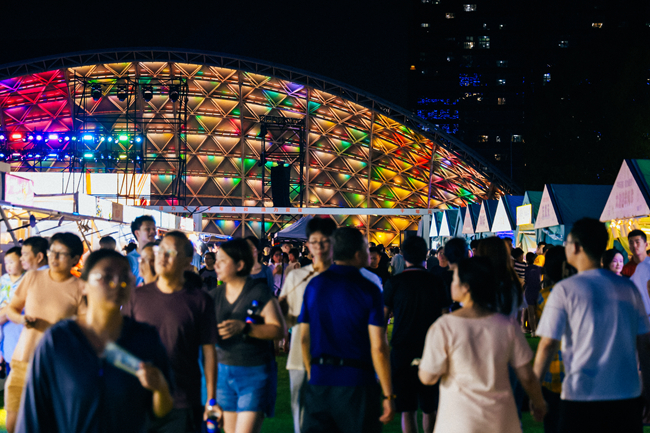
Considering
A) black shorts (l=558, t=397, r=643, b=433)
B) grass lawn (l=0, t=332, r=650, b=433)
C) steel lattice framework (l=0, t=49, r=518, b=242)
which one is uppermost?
steel lattice framework (l=0, t=49, r=518, b=242)

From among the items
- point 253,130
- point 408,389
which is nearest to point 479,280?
point 408,389

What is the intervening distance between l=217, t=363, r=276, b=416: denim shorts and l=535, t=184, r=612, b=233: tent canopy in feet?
36.9

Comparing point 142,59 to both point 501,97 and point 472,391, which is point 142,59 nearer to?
point 472,391

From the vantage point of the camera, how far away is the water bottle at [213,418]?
2.74 metres

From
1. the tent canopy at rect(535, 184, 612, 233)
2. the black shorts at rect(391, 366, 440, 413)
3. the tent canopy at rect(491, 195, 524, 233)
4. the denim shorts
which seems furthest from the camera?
the tent canopy at rect(491, 195, 524, 233)

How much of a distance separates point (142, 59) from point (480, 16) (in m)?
53.9

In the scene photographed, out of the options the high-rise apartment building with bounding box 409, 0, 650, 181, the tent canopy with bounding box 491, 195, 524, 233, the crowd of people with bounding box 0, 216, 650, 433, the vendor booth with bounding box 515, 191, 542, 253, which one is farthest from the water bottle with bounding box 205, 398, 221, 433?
the high-rise apartment building with bounding box 409, 0, 650, 181

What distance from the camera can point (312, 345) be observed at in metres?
3.18

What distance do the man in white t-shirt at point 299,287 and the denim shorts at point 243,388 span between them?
350 mm

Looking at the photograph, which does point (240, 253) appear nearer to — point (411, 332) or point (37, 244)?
point (411, 332)

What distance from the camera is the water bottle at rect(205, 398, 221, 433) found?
2.74 meters

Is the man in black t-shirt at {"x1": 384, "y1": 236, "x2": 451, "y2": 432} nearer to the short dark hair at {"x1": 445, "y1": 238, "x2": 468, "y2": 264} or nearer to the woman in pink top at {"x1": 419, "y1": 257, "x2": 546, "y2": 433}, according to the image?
the short dark hair at {"x1": 445, "y1": 238, "x2": 468, "y2": 264}

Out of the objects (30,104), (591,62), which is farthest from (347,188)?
(30,104)

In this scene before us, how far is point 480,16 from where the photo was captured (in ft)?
243
